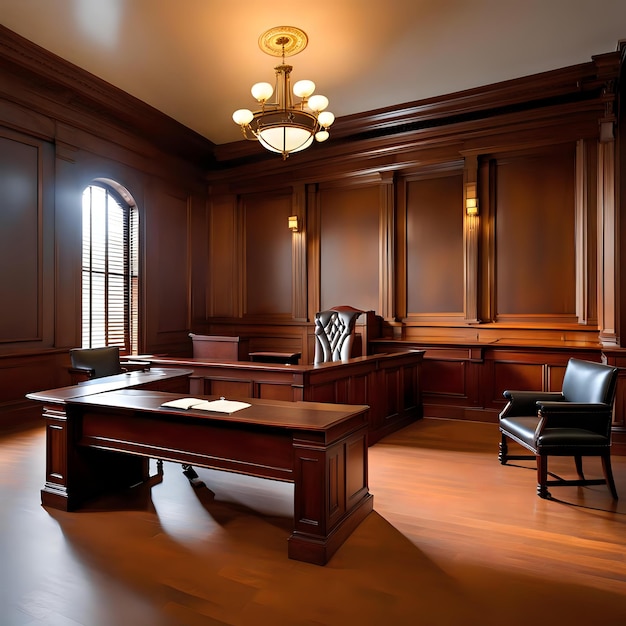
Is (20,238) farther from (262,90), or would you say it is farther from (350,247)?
(350,247)

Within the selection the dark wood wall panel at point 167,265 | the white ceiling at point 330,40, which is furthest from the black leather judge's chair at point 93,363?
the white ceiling at point 330,40

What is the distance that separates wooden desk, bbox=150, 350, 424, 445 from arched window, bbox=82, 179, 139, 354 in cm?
175

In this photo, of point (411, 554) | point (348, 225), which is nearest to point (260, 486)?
point (411, 554)

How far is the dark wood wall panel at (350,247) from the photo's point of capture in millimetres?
6805

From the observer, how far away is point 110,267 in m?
6.36

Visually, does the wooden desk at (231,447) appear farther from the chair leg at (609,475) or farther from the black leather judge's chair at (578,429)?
the chair leg at (609,475)

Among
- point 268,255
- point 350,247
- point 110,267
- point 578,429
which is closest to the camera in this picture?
point 578,429

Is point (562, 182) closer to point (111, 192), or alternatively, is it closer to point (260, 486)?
point (260, 486)

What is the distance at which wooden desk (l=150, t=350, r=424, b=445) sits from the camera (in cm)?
398

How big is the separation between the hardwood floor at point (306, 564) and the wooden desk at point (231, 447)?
123mm

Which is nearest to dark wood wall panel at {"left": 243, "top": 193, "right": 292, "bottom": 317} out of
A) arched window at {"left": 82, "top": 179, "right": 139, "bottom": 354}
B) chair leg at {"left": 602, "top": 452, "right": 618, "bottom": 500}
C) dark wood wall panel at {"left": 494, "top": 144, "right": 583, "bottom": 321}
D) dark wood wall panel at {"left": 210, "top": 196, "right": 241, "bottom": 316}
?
dark wood wall panel at {"left": 210, "top": 196, "right": 241, "bottom": 316}

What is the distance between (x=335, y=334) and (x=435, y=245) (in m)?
2.03

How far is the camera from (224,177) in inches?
309

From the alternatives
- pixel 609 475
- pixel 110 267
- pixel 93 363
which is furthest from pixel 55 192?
pixel 609 475
